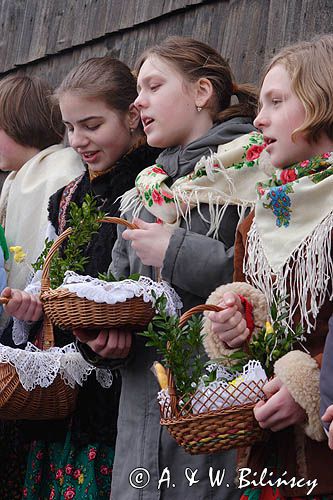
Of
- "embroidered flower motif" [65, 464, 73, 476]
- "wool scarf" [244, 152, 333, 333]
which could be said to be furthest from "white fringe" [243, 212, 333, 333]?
"embroidered flower motif" [65, 464, 73, 476]

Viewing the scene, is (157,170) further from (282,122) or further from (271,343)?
(271,343)

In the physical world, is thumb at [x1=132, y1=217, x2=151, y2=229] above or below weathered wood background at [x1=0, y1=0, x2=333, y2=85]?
below

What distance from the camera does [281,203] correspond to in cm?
296

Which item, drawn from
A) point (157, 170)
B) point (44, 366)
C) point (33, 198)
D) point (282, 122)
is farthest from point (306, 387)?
point (33, 198)

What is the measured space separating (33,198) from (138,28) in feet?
3.99

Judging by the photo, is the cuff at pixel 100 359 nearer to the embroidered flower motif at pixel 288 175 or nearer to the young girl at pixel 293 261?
the young girl at pixel 293 261

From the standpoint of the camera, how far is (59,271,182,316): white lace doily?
3266 millimetres

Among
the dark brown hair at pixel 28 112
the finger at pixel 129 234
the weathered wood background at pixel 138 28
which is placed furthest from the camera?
the dark brown hair at pixel 28 112

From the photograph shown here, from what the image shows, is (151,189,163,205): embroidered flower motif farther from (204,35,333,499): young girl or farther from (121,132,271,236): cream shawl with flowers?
(204,35,333,499): young girl

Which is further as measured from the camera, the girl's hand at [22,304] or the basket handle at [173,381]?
the girl's hand at [22,304]

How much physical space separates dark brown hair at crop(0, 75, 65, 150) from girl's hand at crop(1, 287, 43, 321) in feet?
3.59

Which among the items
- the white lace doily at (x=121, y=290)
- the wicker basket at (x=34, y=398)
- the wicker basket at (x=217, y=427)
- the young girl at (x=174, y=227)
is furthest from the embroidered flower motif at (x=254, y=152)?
the wicker basket at (x=34, y=398)

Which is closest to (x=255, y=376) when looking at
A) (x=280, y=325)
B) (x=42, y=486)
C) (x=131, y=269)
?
(x=280, y=325)

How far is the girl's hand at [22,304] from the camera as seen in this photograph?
402 cm
